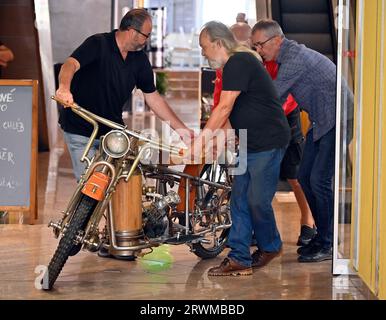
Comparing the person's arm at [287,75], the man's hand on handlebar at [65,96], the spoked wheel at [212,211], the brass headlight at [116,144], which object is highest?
the person's arm at [287,75]

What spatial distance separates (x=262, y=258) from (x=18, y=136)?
8.05ft

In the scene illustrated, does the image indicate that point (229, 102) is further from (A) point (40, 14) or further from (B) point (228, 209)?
(A) point (40, 14)

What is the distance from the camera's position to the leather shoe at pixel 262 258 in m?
6.62

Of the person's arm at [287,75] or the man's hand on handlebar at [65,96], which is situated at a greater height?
the person's arm at [287,75]

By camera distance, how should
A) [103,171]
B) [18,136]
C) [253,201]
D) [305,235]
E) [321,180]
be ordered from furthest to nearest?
[18,136], [305,235], [321,180], [253,201], [103,171]

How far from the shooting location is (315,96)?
22.6ft

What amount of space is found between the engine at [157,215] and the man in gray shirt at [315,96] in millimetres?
982

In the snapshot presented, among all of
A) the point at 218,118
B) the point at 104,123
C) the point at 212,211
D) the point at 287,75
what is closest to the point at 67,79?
the point at 104,123

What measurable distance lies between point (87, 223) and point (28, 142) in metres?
2.39

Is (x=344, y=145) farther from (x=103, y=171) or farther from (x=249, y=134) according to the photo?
(x=103, y=171)

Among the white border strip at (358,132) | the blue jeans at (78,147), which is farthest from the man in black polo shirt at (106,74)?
the white border strip at (358,132)

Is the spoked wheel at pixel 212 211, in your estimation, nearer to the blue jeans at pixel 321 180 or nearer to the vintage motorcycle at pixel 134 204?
the vintage motorcycle at pixel 134 204
